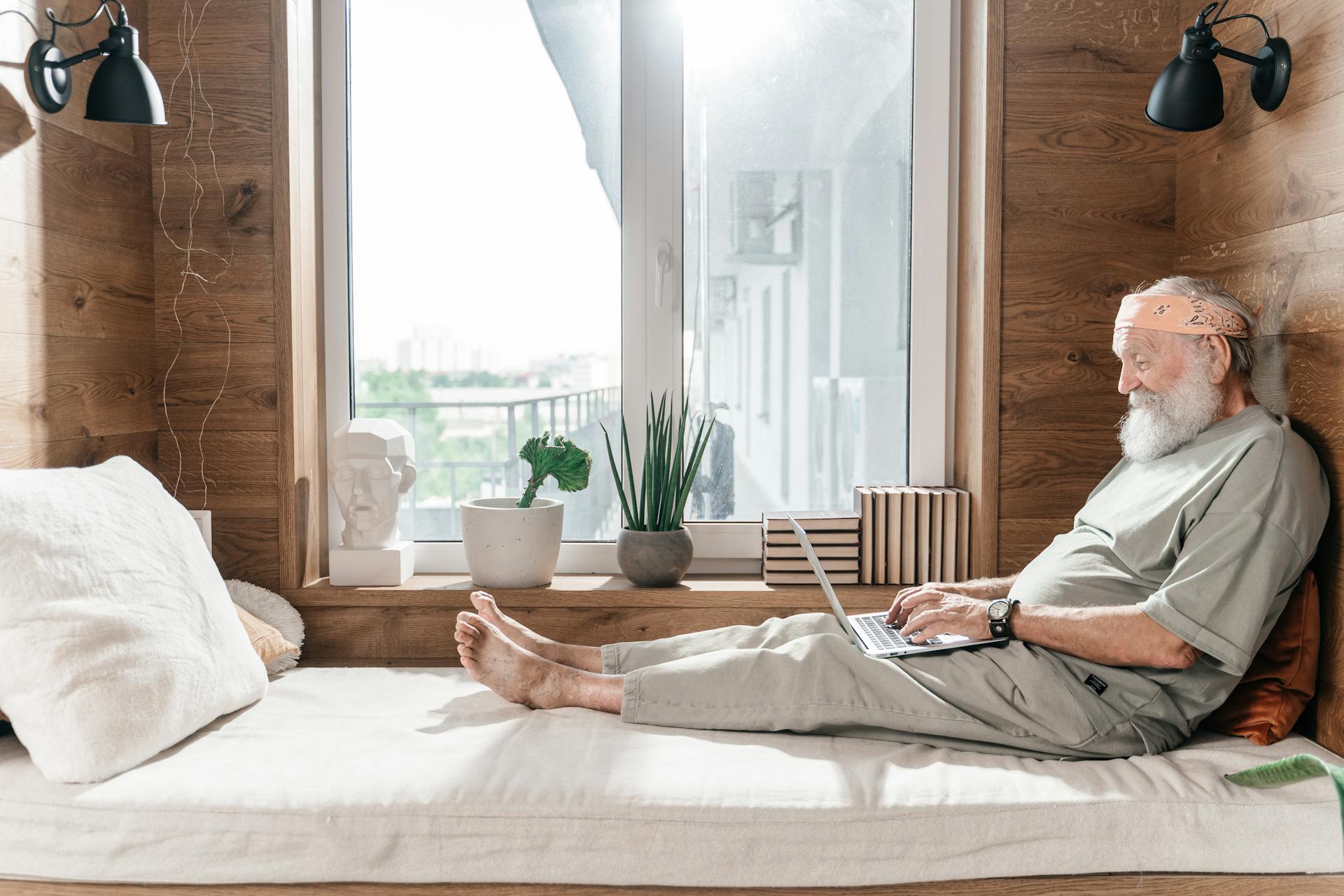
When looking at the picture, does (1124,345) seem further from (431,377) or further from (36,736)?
(36,736)

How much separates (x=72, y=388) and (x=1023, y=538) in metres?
2.20

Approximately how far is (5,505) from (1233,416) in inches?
85.7

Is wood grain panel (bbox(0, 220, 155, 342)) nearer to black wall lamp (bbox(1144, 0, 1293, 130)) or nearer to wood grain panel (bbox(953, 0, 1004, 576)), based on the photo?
wood grain panel (bbox(953, 0, 1004, 576))

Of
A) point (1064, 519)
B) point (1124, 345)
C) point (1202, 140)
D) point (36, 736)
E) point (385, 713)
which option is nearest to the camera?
point (36, 736)

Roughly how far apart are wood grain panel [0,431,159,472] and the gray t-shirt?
6.55 ft

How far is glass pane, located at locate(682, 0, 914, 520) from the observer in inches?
102

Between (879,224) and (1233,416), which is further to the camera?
(879,224)

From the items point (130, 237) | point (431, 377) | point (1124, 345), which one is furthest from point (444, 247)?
point (1124, 345)

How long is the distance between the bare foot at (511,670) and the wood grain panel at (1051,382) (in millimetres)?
1278

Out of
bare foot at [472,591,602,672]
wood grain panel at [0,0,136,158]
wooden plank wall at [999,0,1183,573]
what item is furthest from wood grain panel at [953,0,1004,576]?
wood grain panel at [0,0,136,158]

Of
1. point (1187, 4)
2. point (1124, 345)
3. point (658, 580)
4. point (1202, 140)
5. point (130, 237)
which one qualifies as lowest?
point (658, 580)

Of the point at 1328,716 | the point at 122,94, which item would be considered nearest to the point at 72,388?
the point at 122,94

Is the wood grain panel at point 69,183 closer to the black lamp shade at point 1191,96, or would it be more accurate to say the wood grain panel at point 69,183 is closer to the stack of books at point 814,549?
the stack of books at point 814,549

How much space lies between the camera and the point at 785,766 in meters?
1.60
